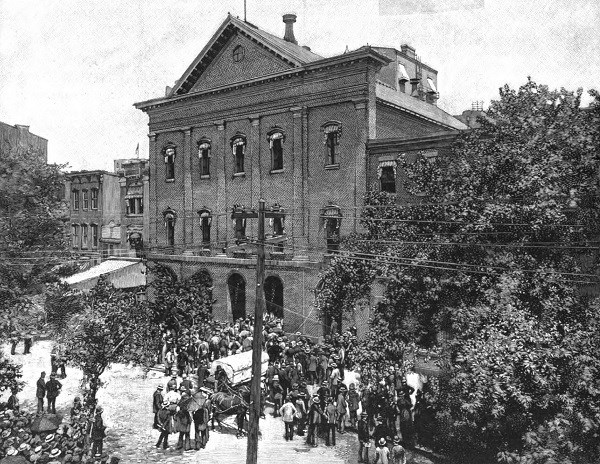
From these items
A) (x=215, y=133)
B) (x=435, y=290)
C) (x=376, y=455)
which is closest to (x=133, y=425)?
(x=376, y=455)

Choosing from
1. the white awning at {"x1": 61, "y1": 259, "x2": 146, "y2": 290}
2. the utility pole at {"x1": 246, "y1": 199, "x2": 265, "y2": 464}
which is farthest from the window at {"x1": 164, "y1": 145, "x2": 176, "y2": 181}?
the utility pole at {"x1": 246, "y1": 199, "x2": 265, "y2": 464}

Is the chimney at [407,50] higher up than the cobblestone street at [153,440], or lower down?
higher up

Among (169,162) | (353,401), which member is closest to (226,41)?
(169,162)

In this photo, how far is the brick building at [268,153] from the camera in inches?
1129

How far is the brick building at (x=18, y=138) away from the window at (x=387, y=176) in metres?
17.2

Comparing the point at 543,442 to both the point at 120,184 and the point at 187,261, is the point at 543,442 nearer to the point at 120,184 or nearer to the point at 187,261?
the point at 187,261

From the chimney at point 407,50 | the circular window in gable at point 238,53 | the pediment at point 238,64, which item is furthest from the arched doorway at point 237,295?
the chimney at point 407,50

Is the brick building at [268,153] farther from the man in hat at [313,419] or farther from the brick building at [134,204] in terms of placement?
the man in hat at [313,419]

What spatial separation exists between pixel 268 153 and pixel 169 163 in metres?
9.10

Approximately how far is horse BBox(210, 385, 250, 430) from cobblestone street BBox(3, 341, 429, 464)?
1.61 ft

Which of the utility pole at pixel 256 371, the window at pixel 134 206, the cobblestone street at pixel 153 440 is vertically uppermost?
the window at pixel 134 206

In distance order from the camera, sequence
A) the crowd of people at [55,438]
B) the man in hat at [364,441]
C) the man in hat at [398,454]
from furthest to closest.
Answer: the man in hat at [364,441], the crowd of people at [55,438], the man in hat at [398,454]

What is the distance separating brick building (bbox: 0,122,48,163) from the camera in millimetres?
34356

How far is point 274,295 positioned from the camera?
1249 inches
